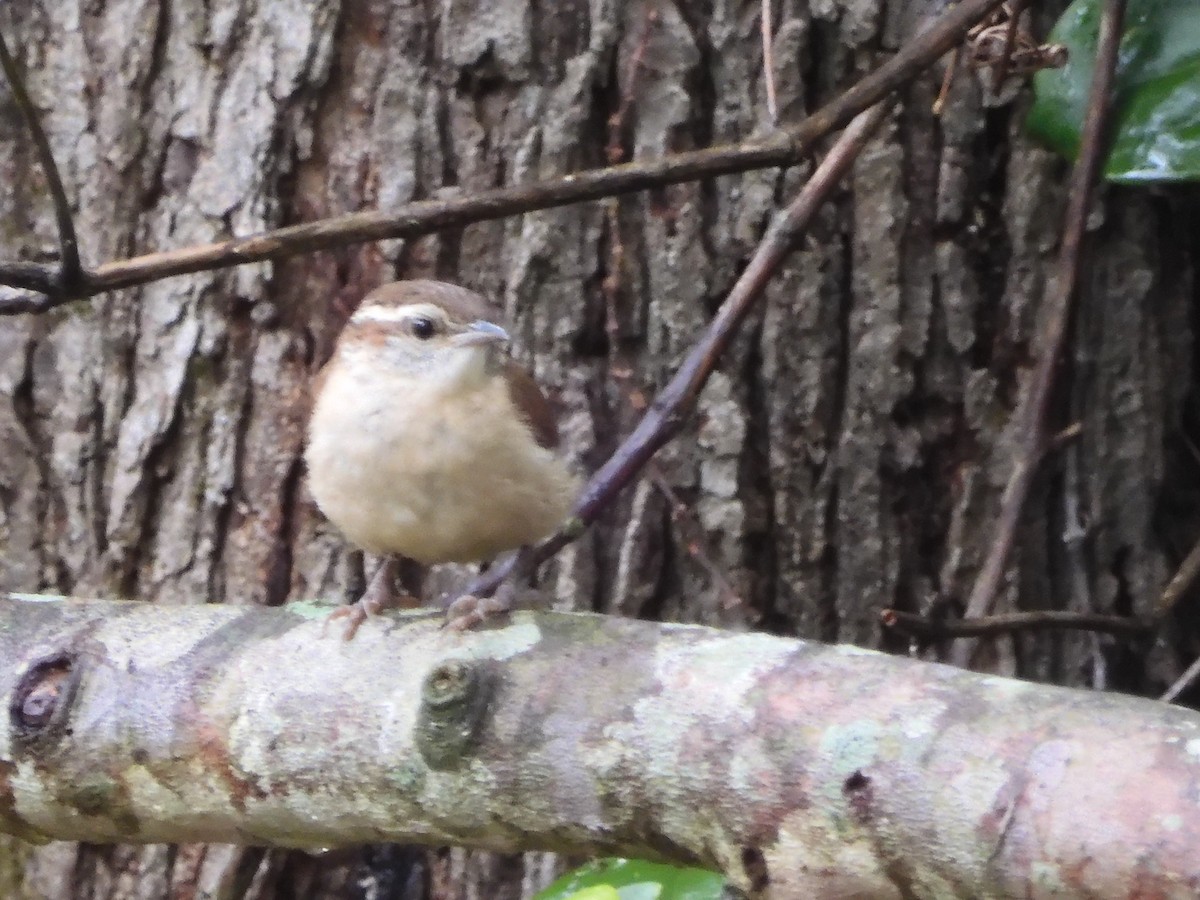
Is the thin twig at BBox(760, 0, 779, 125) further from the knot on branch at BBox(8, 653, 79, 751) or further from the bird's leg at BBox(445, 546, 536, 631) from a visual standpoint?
the knot on branch at BBox(8, 653, 79, 751)

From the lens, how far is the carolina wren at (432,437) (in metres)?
2.80

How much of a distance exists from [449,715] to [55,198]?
96 centimetres

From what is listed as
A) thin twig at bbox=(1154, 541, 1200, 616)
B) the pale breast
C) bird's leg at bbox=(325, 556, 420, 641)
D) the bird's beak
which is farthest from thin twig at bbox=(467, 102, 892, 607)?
thin twig at bbox=(1154, 541, 1200, 616)

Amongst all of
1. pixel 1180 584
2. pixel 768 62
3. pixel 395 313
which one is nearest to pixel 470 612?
pixel 395 313

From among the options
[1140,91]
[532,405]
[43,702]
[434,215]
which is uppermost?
[1140,91]

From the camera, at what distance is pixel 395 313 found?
9.85ft

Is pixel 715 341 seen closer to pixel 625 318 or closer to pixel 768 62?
pixel 625 318

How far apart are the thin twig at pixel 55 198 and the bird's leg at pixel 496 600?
2.72 feet

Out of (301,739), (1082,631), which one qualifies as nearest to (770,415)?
(1082,631)

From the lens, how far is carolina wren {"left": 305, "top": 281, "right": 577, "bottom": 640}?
110 inches

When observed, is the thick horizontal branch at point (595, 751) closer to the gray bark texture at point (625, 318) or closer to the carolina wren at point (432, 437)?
the carolina wren at point (432, 437)

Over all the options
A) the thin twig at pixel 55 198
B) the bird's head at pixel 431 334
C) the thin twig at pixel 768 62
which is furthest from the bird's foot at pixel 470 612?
the thin twig at pixel 768 62

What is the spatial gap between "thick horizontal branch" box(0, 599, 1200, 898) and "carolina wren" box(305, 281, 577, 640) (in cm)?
29

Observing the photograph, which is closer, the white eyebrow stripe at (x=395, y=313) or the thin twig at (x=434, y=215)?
the thin twig at (x=434, y=215)
